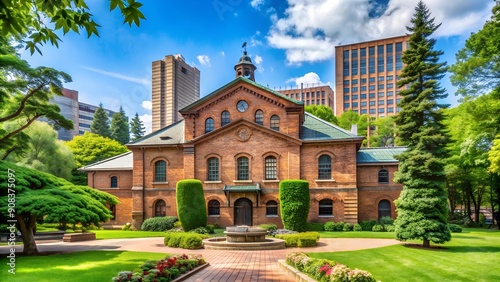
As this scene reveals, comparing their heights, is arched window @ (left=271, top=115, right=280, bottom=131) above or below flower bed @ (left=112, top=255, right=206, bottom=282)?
above

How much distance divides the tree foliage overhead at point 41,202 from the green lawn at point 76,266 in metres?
1.75

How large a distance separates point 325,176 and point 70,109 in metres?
86.6

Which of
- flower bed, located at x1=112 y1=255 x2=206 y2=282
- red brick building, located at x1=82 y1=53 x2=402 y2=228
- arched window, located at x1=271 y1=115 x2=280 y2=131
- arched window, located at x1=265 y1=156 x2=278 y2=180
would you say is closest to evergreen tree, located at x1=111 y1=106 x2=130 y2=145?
red brick building, located at x1=82 y1=53 x2=402 y2=228

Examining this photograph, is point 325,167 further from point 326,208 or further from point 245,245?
point 245,245

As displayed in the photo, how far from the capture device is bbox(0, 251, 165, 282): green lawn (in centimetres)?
1209

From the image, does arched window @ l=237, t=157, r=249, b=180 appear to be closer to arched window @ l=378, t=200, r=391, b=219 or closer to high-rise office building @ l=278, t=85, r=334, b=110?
arched window @ l=378, t=200, r=391, b=219

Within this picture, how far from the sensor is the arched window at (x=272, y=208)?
3228cm

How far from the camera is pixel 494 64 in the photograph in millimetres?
22625

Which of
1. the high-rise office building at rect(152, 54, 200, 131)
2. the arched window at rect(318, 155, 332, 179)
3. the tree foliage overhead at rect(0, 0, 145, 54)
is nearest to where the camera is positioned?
the tree foliage overhead at rect(0, 0, 145, 54)

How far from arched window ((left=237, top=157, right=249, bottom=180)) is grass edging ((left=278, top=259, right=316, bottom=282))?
60.3 feet

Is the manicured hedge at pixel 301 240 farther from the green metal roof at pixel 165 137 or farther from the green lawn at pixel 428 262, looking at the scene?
the green metal roof at pixel 165 137

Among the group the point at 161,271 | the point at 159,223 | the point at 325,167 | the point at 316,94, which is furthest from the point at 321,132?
the point at 316,94

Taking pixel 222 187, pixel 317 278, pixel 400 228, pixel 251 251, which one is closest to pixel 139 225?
pixel 222 187

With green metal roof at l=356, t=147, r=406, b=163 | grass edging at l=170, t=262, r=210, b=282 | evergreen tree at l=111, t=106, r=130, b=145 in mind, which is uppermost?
evergreen tree at l=111, t=106, r=130, b=145
